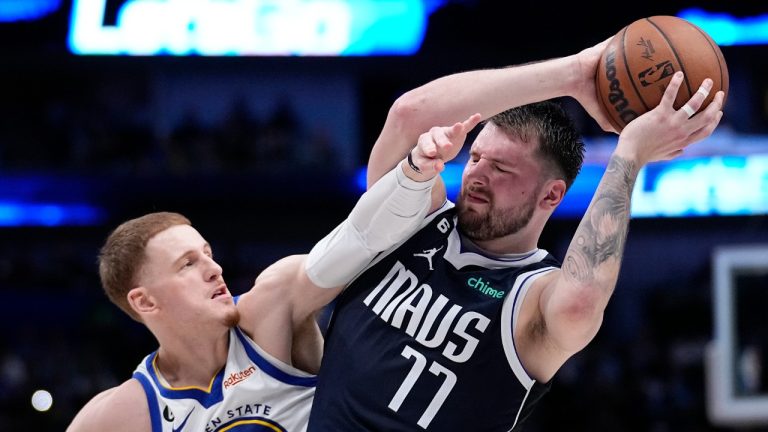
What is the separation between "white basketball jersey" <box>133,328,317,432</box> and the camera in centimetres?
340

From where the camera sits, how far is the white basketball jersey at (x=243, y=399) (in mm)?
3396

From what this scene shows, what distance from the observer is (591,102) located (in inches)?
123

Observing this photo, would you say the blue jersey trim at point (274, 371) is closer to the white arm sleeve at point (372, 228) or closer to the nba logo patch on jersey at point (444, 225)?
the white arm sleeve at point (372, 228)

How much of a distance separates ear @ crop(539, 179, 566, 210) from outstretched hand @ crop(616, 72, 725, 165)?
450 mm

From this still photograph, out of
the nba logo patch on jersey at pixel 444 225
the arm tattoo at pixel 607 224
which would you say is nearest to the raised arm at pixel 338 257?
the nba logo patch on jersey at pixel 444 225

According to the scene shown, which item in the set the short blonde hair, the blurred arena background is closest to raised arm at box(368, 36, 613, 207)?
the short blonde hair

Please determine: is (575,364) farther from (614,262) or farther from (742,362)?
(614,262)

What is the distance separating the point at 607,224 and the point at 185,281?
1.45 m

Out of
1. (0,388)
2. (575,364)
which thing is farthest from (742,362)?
(0,388)

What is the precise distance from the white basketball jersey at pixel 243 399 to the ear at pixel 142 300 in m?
0.26

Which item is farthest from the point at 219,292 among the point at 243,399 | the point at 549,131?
the point at 549,131

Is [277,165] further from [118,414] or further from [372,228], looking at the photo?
[372,228]

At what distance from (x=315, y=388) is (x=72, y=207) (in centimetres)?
→ 915

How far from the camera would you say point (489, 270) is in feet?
10.5
